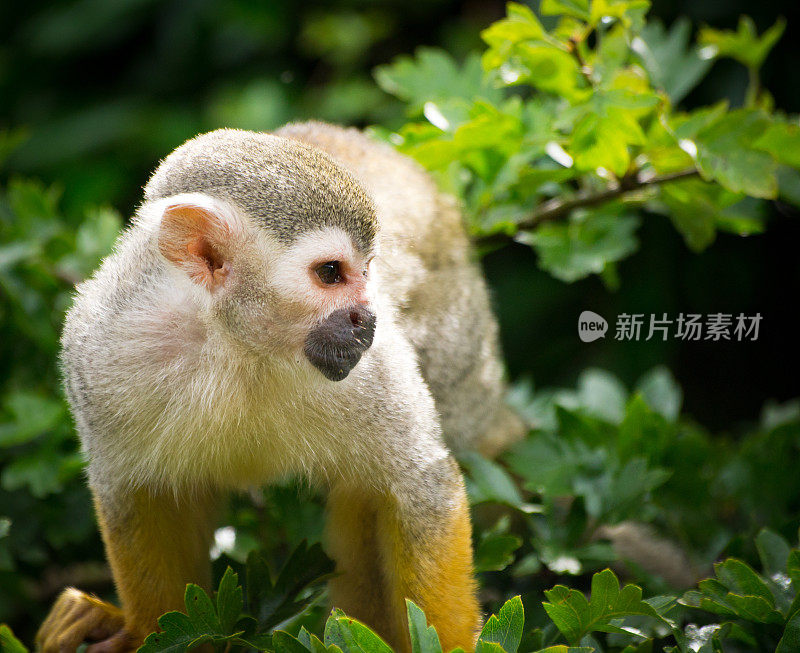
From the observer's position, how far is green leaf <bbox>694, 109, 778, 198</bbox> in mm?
2098

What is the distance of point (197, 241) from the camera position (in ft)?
5.60

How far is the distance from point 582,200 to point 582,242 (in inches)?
5.4

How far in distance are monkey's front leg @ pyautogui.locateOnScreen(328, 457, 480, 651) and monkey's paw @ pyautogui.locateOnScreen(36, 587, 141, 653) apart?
55 cm

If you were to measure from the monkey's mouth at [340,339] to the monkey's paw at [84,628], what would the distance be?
2.91 feet

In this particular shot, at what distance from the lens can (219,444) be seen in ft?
6.17

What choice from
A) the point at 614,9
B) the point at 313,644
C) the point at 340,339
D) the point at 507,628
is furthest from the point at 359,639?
the point at 614,9

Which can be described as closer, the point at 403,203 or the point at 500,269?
the point at 403,203

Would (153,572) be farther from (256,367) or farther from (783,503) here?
(783,503)

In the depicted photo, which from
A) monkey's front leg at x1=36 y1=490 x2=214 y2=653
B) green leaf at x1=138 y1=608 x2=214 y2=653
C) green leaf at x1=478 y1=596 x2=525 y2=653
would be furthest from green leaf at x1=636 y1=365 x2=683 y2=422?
green leaf at x1=138 y1=608 x2=214 y2=653

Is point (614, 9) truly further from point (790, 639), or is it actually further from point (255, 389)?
point (790, 639)

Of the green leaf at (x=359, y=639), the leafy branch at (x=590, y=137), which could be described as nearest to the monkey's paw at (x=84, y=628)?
the green leaf at (x=359, y=639)

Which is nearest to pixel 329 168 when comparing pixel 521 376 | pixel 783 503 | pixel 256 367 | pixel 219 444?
pixel 256 367

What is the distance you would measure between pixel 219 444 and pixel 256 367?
0.22m

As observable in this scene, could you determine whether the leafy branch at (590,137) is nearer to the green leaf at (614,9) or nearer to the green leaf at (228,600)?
the green leaf at (614,9)
